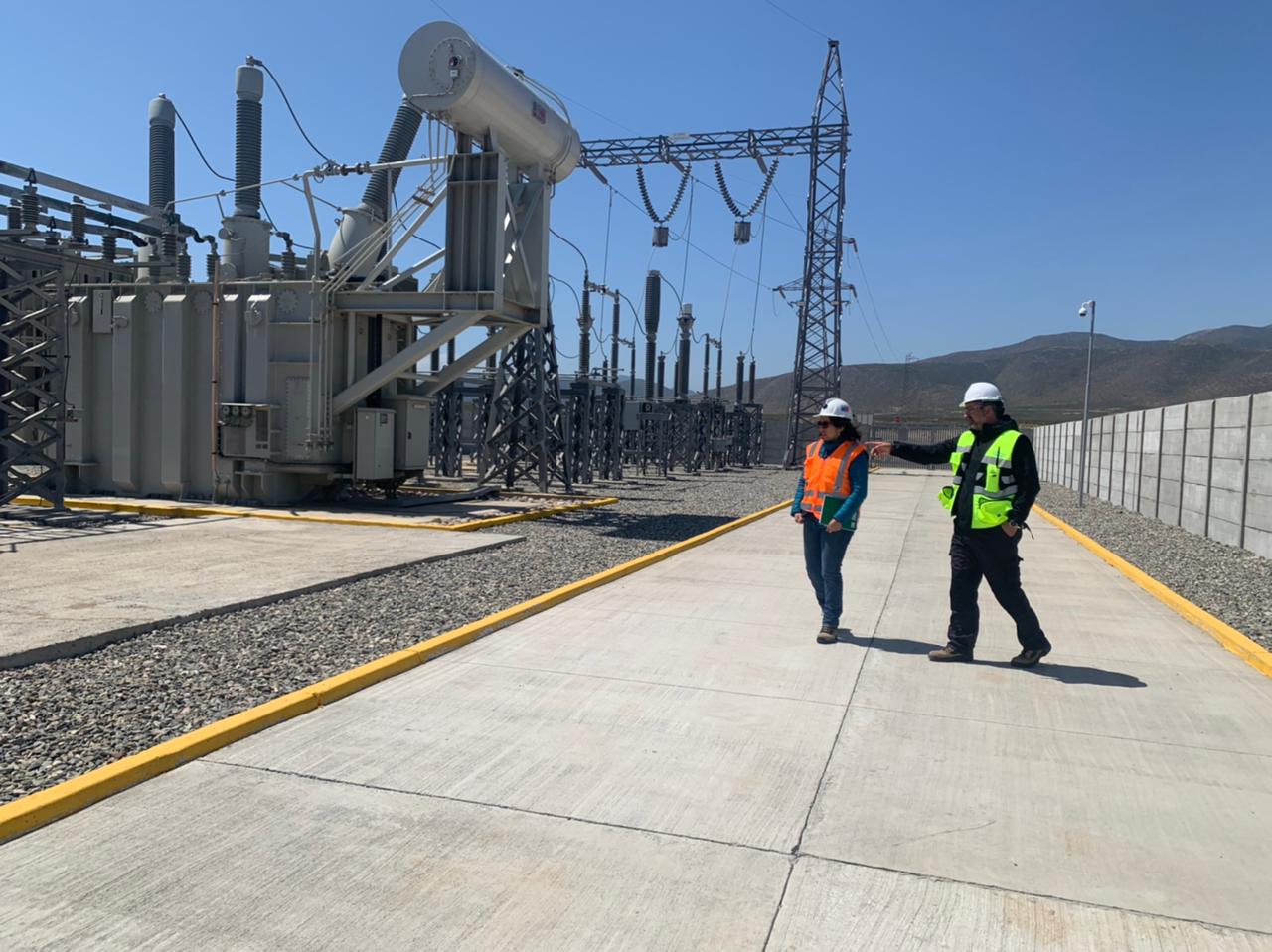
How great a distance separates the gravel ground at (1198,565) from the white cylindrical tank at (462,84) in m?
11.7

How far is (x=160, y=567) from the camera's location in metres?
9.41

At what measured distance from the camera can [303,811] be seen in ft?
12.6

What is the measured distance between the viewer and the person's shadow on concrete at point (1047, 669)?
6227mm

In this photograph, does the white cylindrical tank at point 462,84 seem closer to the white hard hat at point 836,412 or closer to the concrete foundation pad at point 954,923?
the white hard hat at point 836,412

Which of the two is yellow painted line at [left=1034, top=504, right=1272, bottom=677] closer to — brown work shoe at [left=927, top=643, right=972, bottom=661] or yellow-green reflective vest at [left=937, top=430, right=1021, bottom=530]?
brown work shoe at [left=927, top=643, right=972, bottom=661]

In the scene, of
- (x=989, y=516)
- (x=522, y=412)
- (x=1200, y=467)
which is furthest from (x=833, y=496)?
(x=522, y=412)

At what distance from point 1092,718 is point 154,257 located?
20.1 m

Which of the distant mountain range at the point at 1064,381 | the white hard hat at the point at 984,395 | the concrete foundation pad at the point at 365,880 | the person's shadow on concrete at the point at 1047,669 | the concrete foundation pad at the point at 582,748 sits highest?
the distant mountain range at the point at 1064,381

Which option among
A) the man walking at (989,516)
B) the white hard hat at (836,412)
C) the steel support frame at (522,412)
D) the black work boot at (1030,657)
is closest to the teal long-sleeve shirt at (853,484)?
the white hard hat at (836,412)

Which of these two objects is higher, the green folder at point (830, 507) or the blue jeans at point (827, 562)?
the green folder at point (830, 507)

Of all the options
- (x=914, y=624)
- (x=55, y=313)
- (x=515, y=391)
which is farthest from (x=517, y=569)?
(x=515, y=391)

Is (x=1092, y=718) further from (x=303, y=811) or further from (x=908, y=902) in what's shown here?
(x=303, y=811)

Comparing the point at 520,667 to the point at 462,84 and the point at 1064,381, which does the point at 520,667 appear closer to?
the point at 462,84

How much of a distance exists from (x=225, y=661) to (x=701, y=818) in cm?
365
